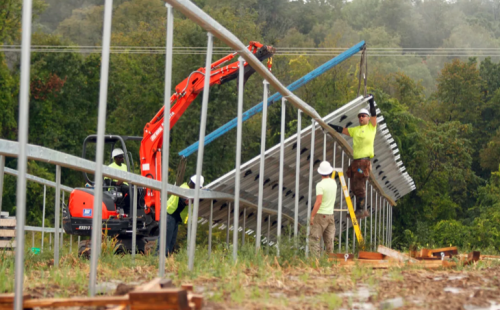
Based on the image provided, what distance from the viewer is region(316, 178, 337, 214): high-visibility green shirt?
13375 millimetres

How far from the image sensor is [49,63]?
43781mm

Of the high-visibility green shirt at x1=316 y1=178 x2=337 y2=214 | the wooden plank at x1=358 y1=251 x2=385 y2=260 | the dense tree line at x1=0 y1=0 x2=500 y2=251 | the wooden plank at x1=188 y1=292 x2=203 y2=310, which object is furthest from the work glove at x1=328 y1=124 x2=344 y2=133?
the dense tree line at x1=0 y1=0 x2=500 y2=251

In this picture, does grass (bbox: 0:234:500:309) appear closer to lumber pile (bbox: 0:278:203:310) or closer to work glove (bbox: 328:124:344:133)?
lumber pile (bbox: 0:278:203:310)

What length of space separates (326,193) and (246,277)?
679 cm

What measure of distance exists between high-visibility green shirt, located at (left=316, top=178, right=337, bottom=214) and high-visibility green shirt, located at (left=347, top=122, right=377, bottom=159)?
5.97ft

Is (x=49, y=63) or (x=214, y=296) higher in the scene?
(x=49, y=63)

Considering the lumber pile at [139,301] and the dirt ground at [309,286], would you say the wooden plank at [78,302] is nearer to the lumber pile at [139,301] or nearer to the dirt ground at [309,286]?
the lumber pile at [139,301]

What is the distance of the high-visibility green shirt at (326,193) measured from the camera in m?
13.4

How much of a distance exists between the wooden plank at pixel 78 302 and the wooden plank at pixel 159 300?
0.14 m

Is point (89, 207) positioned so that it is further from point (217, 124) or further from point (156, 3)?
point (156, 3)

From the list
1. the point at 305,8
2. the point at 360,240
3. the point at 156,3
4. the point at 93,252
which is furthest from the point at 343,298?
the point at 305,8

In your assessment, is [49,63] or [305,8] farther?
[305,8]

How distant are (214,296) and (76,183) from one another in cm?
3798

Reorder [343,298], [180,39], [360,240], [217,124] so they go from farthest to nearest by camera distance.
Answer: [180,39] → [217,124] → [360,240] → [343,298]
